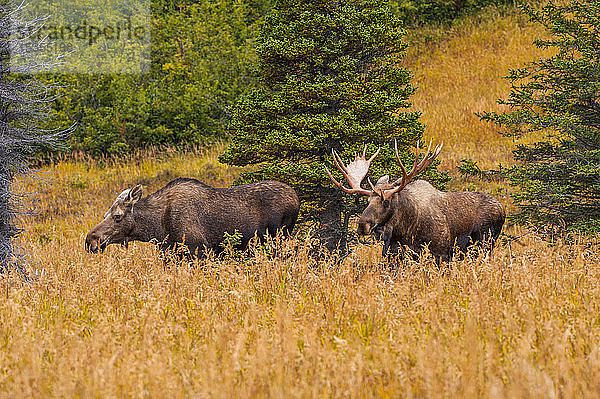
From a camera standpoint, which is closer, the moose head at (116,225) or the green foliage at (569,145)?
the moose head at (116,225)

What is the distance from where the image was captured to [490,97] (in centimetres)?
2141

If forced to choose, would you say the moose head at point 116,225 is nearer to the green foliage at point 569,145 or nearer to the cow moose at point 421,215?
the cow moose at point 421,215

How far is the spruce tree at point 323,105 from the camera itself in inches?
385

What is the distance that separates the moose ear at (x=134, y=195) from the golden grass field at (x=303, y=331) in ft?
3.01

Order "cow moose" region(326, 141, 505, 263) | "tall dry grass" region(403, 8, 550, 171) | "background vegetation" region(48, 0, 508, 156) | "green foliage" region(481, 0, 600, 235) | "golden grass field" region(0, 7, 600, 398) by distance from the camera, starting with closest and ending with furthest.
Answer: "golden grass field" region(0, 7, 600, 398), "cow moose" region(326, 141, 505, 263), "green foliage" region(481, 0, 600, 235), "tall dry grass" region(403, 8, 550, 171), "background vegetation" region(48, 0, 508, 156)

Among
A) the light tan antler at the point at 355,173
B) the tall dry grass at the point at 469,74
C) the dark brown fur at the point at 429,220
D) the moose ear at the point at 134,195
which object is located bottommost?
the tall dry grass at the point at 469,74

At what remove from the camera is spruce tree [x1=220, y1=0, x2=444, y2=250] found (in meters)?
9.79

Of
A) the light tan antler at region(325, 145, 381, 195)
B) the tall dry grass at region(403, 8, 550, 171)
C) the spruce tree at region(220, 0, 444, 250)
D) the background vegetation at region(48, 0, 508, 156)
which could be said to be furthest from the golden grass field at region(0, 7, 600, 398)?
the background vegetation at region(48, 0, 508, 156)

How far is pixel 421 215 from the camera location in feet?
26.7

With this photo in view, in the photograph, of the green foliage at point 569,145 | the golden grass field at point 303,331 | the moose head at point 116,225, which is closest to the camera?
the golden grass field at point 303,331

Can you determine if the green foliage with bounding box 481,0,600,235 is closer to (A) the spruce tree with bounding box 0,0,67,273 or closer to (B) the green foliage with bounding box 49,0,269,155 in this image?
(A) the spruce tree with bounding box 0,0,67,273

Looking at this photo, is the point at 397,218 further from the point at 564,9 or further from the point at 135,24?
the point at 135,24

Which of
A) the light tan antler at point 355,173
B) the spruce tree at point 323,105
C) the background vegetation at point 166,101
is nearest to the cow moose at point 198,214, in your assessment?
the spruce tree at point 323,105

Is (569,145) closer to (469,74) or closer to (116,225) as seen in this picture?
(116,225)
